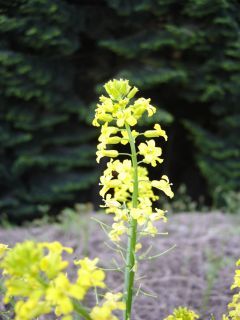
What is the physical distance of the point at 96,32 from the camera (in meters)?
4.57

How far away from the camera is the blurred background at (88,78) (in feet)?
13.8

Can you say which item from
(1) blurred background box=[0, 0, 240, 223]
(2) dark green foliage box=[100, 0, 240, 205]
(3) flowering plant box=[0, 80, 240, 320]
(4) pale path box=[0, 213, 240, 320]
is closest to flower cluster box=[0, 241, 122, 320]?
(3) flowering plant box=[0, 80, 240, 320]

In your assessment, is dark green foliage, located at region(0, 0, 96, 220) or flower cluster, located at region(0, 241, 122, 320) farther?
dark green foliage, located at region(0, 0, 96, 220)

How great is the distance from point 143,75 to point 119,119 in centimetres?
308

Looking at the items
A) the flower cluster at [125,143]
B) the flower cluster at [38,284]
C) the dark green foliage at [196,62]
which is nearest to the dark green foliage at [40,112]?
the dark green foliage at [196,62]

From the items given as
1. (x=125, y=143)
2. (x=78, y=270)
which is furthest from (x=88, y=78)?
(x=78, y=270)

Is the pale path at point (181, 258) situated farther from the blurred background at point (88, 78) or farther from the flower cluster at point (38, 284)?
the flower cluster at point (38, 284)

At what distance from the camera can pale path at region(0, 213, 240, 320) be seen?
2.56 metres

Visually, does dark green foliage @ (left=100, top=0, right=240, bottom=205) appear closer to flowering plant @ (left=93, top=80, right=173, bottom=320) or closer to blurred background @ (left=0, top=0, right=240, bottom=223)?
blurred background @ (left=0, top=0, right=240, bottom=223)

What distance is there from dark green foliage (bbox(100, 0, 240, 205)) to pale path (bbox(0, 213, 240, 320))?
0.99 m

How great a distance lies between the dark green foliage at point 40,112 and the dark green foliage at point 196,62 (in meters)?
0.57

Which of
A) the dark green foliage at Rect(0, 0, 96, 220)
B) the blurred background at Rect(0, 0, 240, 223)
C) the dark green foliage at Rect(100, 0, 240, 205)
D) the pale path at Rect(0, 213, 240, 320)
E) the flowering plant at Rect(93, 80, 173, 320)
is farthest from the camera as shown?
the dark green foliage at Rect(100, 0, 240, 205)

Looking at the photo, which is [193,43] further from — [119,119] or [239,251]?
[119,119]

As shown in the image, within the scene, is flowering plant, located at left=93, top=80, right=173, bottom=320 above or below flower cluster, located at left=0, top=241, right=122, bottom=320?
above
